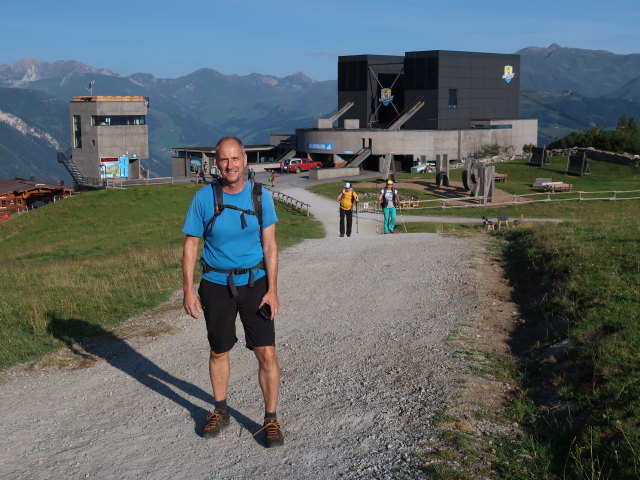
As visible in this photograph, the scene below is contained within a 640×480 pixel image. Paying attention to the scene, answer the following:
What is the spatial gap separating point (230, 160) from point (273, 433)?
2.45 meters

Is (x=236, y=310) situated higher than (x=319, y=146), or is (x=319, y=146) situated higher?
(x=236, y=310)

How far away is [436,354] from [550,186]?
3679 centimetres

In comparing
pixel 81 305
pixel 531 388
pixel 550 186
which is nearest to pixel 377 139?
pixel 550 186

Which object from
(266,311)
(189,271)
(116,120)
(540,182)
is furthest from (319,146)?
(266,311)

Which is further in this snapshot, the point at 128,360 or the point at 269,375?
the point at 128,360

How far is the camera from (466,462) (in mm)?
5730

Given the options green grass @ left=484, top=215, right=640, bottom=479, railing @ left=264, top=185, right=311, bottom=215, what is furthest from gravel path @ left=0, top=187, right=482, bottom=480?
railing @ left=264, top=185, right=311, bottom=215

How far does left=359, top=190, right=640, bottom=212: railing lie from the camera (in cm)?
3766

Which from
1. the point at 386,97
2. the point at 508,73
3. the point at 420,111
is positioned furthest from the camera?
A: the point at 386,97

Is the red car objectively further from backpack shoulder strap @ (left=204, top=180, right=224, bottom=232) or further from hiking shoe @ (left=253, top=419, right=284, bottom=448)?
hiking shoe @ (left=253, top=419, right=284, bottom=448)

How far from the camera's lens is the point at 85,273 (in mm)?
16719

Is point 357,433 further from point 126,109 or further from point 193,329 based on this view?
point 126,109

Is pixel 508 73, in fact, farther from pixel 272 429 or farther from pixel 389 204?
pixel 272 429

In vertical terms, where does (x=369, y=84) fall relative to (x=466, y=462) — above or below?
above
